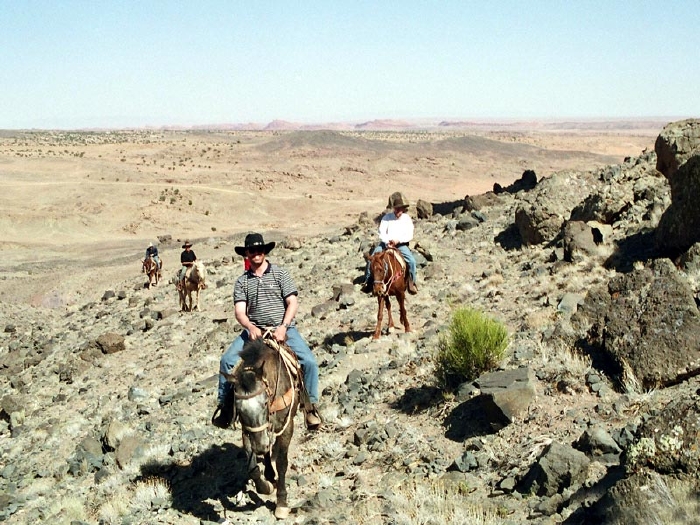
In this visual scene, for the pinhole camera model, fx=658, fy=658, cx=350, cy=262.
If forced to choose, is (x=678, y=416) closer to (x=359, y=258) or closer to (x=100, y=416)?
(x=100, y=416)

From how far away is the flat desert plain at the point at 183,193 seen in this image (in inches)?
1444

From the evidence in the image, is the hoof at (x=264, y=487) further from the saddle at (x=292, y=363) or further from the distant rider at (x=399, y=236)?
the distant rider at (x=399, y=236)

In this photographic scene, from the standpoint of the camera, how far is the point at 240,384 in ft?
21.7

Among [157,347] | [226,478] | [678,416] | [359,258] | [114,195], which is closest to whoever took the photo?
[678,416]

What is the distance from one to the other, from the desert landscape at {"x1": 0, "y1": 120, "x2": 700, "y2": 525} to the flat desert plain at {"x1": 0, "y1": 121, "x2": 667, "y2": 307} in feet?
14.4

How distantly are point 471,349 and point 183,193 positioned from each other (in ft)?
163

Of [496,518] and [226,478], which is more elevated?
[496,518]

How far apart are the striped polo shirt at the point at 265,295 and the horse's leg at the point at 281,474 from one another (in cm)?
136

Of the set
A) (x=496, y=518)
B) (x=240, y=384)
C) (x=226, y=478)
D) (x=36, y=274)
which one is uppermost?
(x=240, y=384)

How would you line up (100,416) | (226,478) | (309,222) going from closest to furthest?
1. (226,478)
2. (100,416)
3. (309,222)

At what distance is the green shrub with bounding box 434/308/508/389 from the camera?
977 centimetres

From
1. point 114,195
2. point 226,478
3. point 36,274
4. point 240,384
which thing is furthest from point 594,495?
point 114,195

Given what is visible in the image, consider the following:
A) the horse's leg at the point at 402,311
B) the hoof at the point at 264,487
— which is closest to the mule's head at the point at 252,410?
the hoof at the point at 264,487

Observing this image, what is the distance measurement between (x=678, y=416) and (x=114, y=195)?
2159 inches
